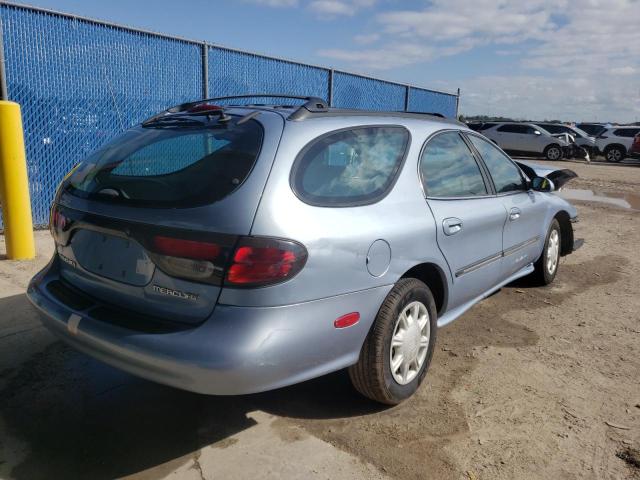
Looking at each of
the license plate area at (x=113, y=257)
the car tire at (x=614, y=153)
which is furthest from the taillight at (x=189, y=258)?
the car tire at (x=614, y=153)

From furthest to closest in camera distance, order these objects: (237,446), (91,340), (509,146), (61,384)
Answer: (509,146), (61,384), (237,446), (91,340)

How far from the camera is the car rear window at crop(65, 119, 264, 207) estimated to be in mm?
2453

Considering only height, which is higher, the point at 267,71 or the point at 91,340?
the point at 267,71

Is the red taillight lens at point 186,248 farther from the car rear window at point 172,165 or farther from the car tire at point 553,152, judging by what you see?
the car tire at point 553,152

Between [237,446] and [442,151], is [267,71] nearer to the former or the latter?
[442,151]

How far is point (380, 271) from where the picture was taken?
8.98ft

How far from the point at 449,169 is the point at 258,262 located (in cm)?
181

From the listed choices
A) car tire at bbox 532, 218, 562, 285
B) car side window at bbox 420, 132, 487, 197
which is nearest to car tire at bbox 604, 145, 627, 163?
car tire at bbox 532, 218, 562, 285

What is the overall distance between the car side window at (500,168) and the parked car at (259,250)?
81 cm

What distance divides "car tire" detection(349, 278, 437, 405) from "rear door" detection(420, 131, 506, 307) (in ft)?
1.21

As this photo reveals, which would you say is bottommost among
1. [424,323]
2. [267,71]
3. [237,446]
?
[237,446]

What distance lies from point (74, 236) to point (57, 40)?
478 cm

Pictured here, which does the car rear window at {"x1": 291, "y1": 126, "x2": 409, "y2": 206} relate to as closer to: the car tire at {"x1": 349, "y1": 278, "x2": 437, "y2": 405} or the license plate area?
the car tire at {"x1": 349, "y1": 278, "x2": 437, "y2": 405}

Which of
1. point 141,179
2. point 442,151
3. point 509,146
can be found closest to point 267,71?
point 442,151
